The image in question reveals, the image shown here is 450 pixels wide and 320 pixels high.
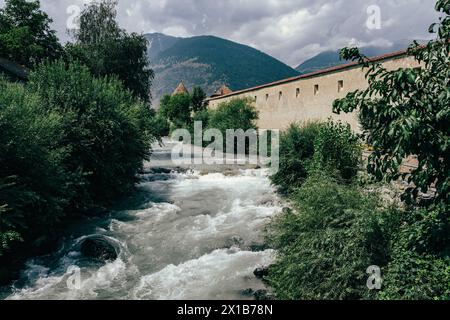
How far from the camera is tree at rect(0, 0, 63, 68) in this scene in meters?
28.9

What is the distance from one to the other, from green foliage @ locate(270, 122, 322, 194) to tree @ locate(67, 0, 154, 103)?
670 inches

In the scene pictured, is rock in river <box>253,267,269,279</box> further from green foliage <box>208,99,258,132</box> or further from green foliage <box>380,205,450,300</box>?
green foliage <box>208,99,258,132</box>

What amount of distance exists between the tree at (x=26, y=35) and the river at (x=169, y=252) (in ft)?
73.4

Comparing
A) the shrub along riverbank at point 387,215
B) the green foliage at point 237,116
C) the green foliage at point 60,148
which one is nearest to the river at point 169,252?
the green foliage at point 60,148

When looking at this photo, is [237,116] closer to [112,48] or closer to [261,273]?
[112,48]

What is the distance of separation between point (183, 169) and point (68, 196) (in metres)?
9.79

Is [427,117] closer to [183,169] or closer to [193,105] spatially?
[183,169]

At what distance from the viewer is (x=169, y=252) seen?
27.8ft

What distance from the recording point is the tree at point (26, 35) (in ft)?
→ 94.8

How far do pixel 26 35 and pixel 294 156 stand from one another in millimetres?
26916

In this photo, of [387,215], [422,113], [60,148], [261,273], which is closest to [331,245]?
[387,215]
